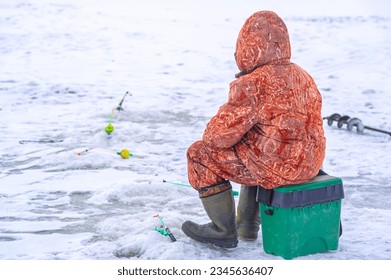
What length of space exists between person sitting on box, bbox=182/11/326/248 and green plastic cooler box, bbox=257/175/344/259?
0.08 meters

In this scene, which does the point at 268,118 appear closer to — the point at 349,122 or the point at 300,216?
the point at 300,216

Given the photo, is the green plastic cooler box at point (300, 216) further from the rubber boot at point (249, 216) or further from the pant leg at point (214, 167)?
the rubber boot at point (249, 216)

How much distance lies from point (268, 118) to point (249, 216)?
836mm

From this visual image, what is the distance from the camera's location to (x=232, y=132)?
3.84m

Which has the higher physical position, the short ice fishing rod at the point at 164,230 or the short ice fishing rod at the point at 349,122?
the short ice fishing rod at the point at 164,230

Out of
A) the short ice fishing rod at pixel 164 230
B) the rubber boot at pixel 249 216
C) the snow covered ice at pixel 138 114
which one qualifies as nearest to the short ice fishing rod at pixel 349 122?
the snow covered ice at pixel 138 114

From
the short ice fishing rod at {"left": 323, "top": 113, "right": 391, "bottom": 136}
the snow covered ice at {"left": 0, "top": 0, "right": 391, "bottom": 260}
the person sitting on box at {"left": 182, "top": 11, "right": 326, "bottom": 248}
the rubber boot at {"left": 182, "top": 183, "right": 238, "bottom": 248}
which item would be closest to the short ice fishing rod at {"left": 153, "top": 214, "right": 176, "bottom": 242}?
the snow covered ice at {"left": 0, "top": 0, "right": 391, "bottom": 260}

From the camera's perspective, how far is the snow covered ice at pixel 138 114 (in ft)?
14.8

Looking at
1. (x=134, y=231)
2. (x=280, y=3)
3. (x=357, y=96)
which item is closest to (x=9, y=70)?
(x=357, y=96)

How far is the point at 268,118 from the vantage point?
3812 mm

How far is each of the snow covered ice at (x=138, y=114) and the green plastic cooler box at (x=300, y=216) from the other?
0.11 meters

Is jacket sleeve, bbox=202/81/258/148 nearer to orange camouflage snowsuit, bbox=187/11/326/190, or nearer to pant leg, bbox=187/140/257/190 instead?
orange camouflage snowsuit, bbox=187/11/326/190

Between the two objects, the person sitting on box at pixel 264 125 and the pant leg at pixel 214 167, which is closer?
the person sitting on box at pixel 264 125

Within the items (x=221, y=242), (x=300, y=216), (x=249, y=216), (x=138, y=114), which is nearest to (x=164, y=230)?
(x=221, y=242)
